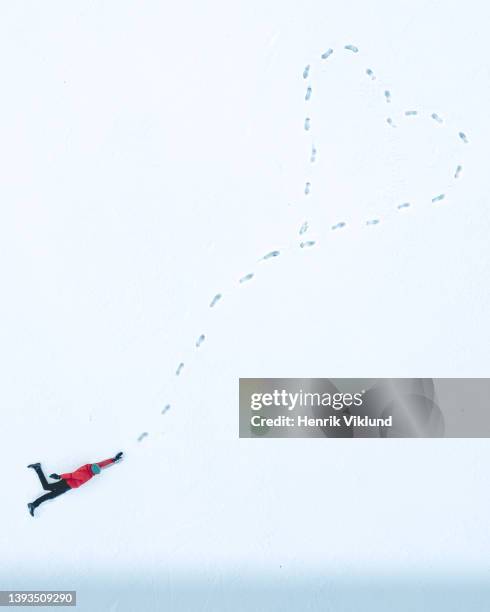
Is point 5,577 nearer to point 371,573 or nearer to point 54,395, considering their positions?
point 54,395

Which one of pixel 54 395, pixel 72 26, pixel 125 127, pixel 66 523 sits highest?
pixel 72 26

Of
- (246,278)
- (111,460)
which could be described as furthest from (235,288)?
(111,460)

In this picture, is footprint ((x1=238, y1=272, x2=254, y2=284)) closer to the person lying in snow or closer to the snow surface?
the snow surface

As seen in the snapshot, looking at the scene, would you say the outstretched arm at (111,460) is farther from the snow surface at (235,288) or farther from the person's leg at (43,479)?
the person's leg at (43,479)

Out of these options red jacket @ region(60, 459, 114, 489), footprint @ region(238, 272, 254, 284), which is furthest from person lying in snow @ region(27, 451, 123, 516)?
footprint @ region(238, 272, 254, 284)

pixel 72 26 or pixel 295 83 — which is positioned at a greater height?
pixel 72 26

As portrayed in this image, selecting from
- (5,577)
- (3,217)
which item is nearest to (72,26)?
(3,217)

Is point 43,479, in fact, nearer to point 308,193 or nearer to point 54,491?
point 54,491
